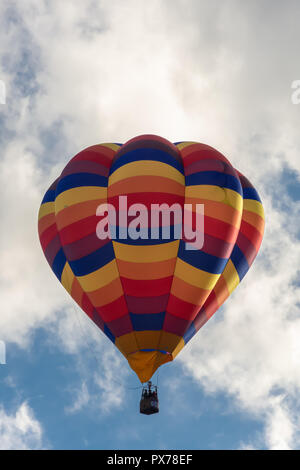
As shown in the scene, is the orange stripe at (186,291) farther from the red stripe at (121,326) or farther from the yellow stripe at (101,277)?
the yellow stripe at (101,277)

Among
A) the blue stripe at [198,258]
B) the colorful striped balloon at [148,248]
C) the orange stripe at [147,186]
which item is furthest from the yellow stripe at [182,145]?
the blue stripe at [198,258]

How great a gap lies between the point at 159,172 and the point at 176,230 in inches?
72.6

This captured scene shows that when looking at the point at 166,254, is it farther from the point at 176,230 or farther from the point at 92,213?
the point at 92,213

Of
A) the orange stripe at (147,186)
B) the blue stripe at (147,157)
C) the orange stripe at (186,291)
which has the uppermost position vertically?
the blue stripe at (147,157)

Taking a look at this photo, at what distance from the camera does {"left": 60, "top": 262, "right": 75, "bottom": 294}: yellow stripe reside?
742 inches

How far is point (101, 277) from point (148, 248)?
170cm

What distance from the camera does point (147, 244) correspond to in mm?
17328

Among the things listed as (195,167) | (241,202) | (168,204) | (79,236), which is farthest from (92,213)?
(241,202)

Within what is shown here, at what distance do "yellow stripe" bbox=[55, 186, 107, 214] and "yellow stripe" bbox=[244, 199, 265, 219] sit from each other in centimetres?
502

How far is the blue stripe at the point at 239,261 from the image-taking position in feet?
62.3

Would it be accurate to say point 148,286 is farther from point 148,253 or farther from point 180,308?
point 180,308

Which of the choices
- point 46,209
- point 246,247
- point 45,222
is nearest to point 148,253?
point 246,247

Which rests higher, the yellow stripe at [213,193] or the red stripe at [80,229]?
the yellow stripe at [213,193]

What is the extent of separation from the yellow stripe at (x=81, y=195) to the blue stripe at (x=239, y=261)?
14.9 ft
